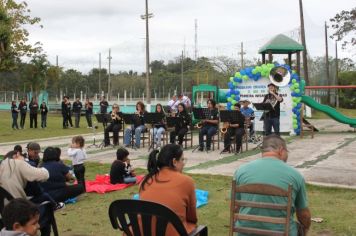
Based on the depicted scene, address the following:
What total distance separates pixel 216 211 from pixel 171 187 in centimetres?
331

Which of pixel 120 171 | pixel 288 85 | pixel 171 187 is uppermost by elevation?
pixel 288 85

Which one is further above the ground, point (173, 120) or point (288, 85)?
point (288, 85)

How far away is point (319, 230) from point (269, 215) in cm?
257

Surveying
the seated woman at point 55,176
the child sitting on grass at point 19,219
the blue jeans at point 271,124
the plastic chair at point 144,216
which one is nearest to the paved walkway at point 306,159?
the blue jeans at point 271,124

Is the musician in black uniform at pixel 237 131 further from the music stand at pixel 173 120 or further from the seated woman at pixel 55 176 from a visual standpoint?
the seated woman at pixel 55 176

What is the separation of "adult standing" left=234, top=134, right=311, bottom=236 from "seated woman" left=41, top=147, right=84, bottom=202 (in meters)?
4.10

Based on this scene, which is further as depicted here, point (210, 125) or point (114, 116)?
point (114, 116)

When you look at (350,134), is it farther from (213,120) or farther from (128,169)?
(128,169)

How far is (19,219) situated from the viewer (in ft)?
11.4

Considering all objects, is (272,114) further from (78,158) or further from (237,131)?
(78,158)

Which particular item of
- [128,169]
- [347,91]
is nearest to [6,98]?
[347,91]

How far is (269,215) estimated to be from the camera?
3.96m

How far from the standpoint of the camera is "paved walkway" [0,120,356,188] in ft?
31.9

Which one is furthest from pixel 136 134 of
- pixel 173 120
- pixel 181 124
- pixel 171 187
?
pixel 171 187
